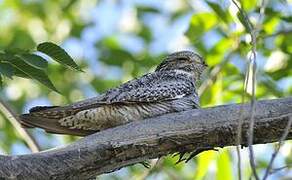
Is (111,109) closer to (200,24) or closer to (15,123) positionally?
(15,123)

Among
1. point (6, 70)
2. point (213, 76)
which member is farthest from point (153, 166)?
point (213, 76)

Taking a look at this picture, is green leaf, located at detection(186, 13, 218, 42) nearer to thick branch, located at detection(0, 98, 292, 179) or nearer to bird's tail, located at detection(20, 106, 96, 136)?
bird's tail, located at detection(20, 106, 96, 136)

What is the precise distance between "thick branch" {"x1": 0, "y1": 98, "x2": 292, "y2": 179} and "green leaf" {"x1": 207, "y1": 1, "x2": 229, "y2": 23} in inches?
59.8

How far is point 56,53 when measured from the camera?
10.1 feet

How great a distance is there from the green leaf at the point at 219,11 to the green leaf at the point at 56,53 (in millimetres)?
1567

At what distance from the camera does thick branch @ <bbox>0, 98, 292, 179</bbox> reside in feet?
9.49

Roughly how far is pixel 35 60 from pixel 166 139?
2.15 feet

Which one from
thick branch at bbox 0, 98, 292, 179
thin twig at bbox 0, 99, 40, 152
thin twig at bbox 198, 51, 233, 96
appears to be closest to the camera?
thick branch at bbox 0, 98, 292, 179

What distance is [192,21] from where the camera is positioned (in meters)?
4.82

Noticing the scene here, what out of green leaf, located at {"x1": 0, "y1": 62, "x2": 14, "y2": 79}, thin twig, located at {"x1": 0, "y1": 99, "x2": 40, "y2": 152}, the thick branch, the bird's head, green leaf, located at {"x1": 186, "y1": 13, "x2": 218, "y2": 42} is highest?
green leaf, located at {"x1": 186, "y1": 13, "x2": 218, "y2": 42}

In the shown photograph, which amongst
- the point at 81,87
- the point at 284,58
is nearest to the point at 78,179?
the point at 284,58

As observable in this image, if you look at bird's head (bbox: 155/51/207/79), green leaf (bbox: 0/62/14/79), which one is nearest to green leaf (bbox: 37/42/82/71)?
green leaf (bbox: 0/62/14/79)

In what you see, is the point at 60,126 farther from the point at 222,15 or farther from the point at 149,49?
the point at 149,49

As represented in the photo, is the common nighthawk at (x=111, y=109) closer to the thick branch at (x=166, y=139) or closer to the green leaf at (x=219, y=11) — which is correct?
the thick branch at (x=166, y=139)
